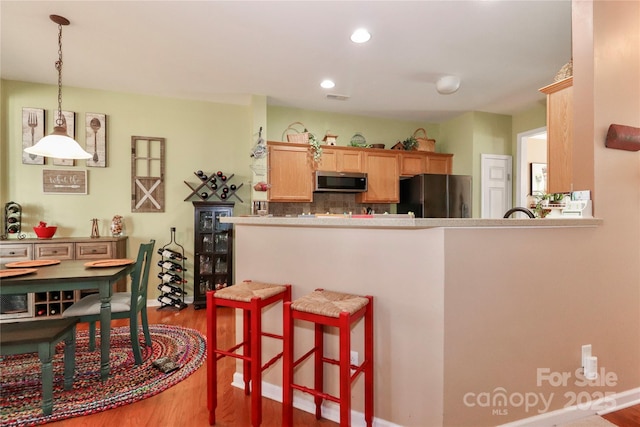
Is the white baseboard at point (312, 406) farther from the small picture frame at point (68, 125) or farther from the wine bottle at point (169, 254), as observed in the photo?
the small picture frame at point (68, 125)

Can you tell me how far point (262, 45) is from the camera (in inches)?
108

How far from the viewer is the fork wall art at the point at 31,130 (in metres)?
3.52

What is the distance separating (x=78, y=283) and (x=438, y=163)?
463cm

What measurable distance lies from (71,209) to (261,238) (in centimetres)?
300

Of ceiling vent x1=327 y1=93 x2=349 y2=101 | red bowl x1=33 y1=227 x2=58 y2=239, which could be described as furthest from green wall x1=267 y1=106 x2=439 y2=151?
red bowl x1=33 y1=227 x2=58 y2=239

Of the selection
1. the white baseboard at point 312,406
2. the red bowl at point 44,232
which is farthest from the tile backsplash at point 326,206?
the white baseboard at point 312,406

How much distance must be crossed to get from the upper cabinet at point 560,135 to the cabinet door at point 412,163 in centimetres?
233

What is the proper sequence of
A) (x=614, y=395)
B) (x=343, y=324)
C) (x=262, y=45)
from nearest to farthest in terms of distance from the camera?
(x=343, y=324)
(x=614, y=395)
(x=262, y=45)

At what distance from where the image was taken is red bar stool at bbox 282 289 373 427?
1408 mm

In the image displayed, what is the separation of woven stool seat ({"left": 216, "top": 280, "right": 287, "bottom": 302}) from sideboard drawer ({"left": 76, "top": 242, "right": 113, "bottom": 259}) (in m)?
2.39

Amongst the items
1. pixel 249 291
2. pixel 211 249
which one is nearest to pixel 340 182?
pixel 211 249

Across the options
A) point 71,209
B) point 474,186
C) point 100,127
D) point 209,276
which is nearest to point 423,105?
point 474,186

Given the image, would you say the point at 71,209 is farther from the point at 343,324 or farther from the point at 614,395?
the point at 614,395

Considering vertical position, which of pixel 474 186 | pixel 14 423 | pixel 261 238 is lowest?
pixel 14 423
